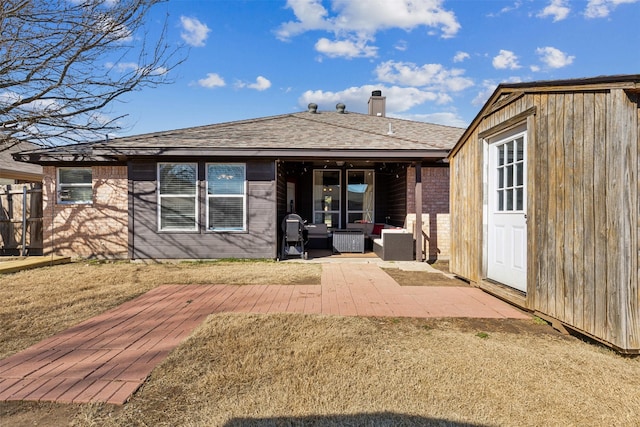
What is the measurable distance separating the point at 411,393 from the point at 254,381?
45.1 inches

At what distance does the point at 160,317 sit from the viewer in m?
3.73

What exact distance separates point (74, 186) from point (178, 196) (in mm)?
3113

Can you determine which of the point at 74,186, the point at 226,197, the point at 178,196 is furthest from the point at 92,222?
the point at 226,197

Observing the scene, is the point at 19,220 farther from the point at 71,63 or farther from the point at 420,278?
the point at 420,278

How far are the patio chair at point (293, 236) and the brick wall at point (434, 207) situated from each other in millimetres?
3127

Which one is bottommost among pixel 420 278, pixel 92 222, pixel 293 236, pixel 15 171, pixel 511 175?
pixel 420 278

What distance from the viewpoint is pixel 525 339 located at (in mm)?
3135

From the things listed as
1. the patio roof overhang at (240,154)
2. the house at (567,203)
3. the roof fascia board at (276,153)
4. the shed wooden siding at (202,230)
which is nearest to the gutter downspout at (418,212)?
the patio roof overhang at (240,154)

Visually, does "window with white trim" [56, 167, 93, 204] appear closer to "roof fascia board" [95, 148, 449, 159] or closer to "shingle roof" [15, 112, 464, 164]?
"shingle roof" [15, 112, 464, 164]

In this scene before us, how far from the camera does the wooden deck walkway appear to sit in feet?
7.39

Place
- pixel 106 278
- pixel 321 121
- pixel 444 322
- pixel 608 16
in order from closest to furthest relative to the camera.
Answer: pixel 444 322 → pixel 106 278 → pixel 608 16 → pixel 321 121

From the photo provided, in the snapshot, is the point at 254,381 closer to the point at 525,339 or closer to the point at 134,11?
the point at 525,339

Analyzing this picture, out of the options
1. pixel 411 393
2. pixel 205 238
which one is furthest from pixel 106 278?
pixel 411 393

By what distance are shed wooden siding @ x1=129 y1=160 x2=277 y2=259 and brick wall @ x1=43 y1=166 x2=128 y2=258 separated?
2.20ft
